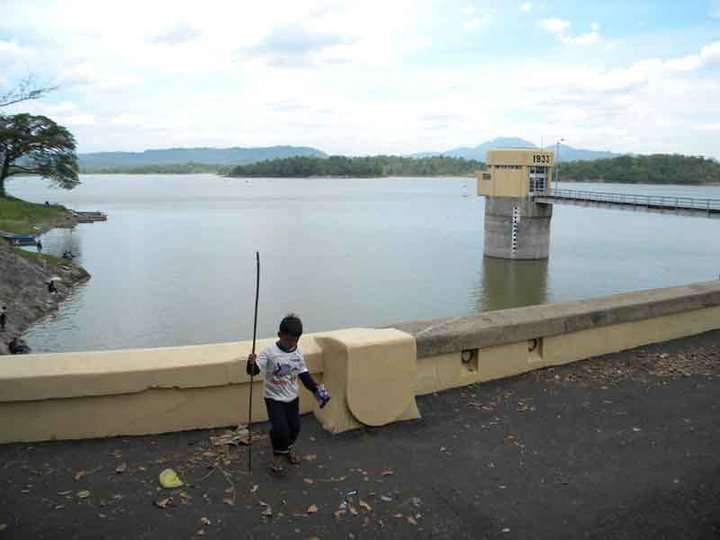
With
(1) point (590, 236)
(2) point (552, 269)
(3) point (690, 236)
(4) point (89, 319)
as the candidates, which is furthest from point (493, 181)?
(4) point (89, 319)

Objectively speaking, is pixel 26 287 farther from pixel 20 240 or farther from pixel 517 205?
pixel 517 205

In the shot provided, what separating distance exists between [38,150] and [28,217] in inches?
454

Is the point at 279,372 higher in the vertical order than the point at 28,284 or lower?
higher

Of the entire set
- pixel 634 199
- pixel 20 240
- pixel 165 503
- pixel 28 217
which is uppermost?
pixel 634 199

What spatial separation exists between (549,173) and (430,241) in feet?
43.8

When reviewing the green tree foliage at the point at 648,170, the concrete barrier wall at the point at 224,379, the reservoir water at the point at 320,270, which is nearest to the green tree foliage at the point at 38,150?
the reservoir water at the point at 320,270

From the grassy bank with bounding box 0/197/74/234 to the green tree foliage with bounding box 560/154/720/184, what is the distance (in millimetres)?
130197

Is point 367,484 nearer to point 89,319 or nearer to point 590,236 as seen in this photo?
point 89,319

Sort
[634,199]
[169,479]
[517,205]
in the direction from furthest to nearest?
[517,205]
[634,199]
[169,479]

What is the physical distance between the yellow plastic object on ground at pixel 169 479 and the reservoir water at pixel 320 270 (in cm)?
2493

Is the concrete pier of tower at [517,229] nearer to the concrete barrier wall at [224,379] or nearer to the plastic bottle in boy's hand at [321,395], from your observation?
the concrete barrier wall at [224,379]

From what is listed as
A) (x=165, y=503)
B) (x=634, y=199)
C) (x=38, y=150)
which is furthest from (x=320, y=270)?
(x=38, y=150)

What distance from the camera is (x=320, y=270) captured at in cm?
4922

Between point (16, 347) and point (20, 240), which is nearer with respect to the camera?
point (16, 347)
